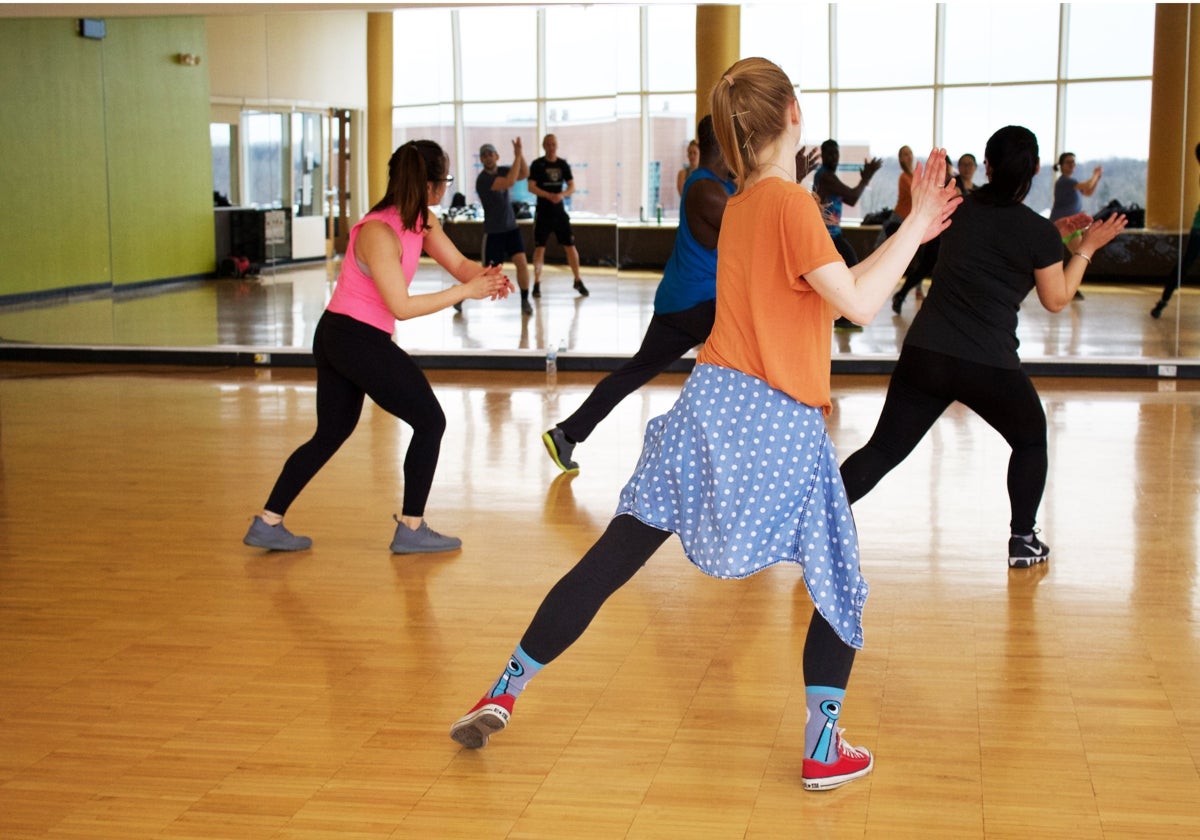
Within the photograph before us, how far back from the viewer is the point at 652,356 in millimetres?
5730

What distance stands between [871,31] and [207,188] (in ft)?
17.2

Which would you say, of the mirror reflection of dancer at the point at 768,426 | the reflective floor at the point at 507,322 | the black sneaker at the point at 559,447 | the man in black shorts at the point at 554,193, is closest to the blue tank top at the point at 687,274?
the black sneaker at the point at 559,447

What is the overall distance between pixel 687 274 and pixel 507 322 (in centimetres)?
499

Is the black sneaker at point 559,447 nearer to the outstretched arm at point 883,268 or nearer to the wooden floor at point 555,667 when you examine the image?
the wooden floor at point 555,667

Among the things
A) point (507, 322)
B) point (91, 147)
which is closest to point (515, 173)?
point (507, 322)

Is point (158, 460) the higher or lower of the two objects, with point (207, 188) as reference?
lower

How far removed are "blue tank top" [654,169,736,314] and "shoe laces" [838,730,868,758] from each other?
115 inches

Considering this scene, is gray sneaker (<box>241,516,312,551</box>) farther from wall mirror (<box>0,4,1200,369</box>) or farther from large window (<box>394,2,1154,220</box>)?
large window (<box>394,2,1154,220</box>)

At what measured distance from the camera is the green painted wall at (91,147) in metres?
10.6

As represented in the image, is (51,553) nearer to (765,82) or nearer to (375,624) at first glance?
(375,624)

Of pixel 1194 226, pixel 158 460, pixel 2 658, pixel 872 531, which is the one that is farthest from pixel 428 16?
pixel 2 658

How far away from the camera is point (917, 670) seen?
3.53 m

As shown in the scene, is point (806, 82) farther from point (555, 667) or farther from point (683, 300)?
point (555, 667)

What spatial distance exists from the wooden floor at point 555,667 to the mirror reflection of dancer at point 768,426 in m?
0.32
